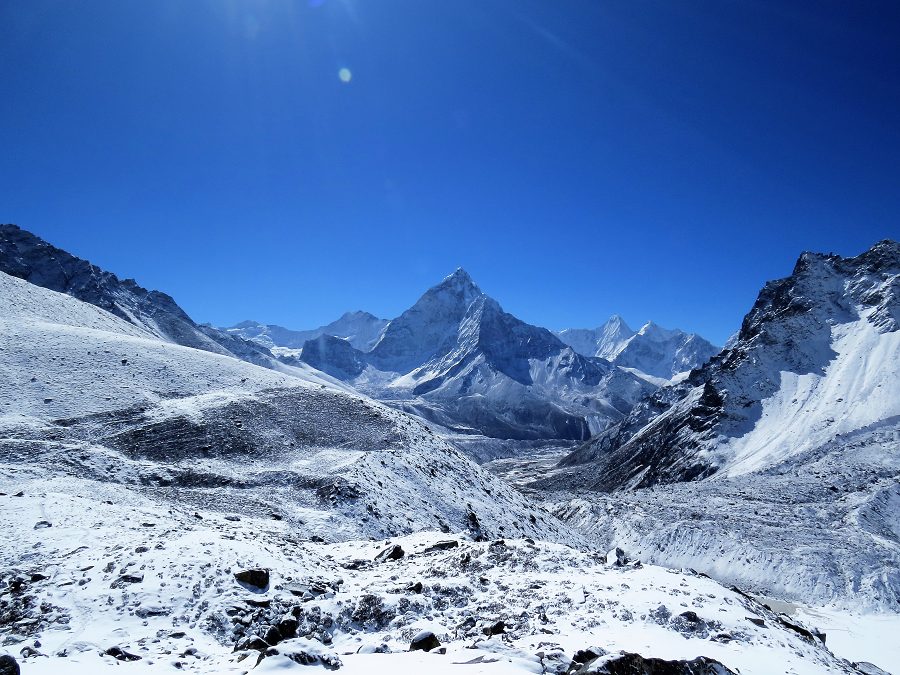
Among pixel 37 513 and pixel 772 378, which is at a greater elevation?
pixel 772 378

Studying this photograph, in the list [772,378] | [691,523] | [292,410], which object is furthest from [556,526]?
[772,378]

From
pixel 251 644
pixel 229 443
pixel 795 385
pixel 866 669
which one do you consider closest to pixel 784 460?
pixel 795 385

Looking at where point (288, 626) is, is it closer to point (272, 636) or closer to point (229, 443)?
point (272, 636)

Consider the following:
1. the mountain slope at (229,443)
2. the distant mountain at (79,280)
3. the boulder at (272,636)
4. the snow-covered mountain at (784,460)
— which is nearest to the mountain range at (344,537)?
the boulder at (272,636)

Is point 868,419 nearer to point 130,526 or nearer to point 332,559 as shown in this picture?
point 332,559

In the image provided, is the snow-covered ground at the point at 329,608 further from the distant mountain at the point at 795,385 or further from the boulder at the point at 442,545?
the distant mountain at the point at 795,385
